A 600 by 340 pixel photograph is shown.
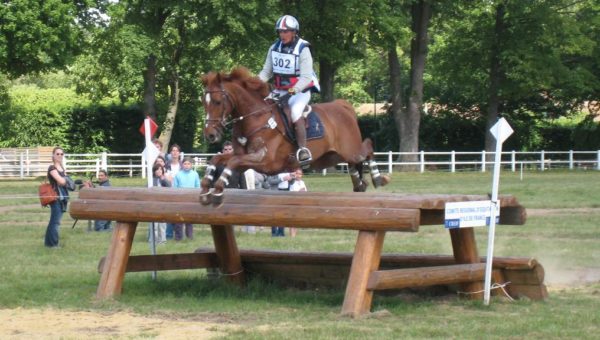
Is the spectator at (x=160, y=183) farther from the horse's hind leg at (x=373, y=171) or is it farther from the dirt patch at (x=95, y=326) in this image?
the dirt patch at (x=95, y=326)

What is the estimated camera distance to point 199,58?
49.4 meters

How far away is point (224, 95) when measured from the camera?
37.1 ft

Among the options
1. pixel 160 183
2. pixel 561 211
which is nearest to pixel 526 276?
pixel 160 183

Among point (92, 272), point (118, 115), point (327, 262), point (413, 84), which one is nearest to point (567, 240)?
point (327, 262)

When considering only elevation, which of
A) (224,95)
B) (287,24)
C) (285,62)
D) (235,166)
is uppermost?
(287,24)

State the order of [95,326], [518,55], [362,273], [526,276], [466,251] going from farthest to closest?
[518,55] → [466,251] → [526,276] → [362,273] → [95,326]

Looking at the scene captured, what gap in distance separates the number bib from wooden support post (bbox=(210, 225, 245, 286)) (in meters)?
2.56

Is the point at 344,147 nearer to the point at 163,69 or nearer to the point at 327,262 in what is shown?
the point at 327,262

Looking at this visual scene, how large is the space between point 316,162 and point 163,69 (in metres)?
38.9

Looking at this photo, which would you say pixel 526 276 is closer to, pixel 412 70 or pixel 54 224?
pixel 54 224

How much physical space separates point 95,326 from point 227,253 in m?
3.32

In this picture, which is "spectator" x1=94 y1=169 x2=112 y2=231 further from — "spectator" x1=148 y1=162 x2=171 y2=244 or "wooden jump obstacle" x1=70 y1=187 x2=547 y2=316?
"wooden jump obstacle" x1=70 y1=187 x2=547 y2=316

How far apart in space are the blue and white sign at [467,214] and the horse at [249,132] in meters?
1.83

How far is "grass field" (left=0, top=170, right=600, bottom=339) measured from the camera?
9875 millimetres
